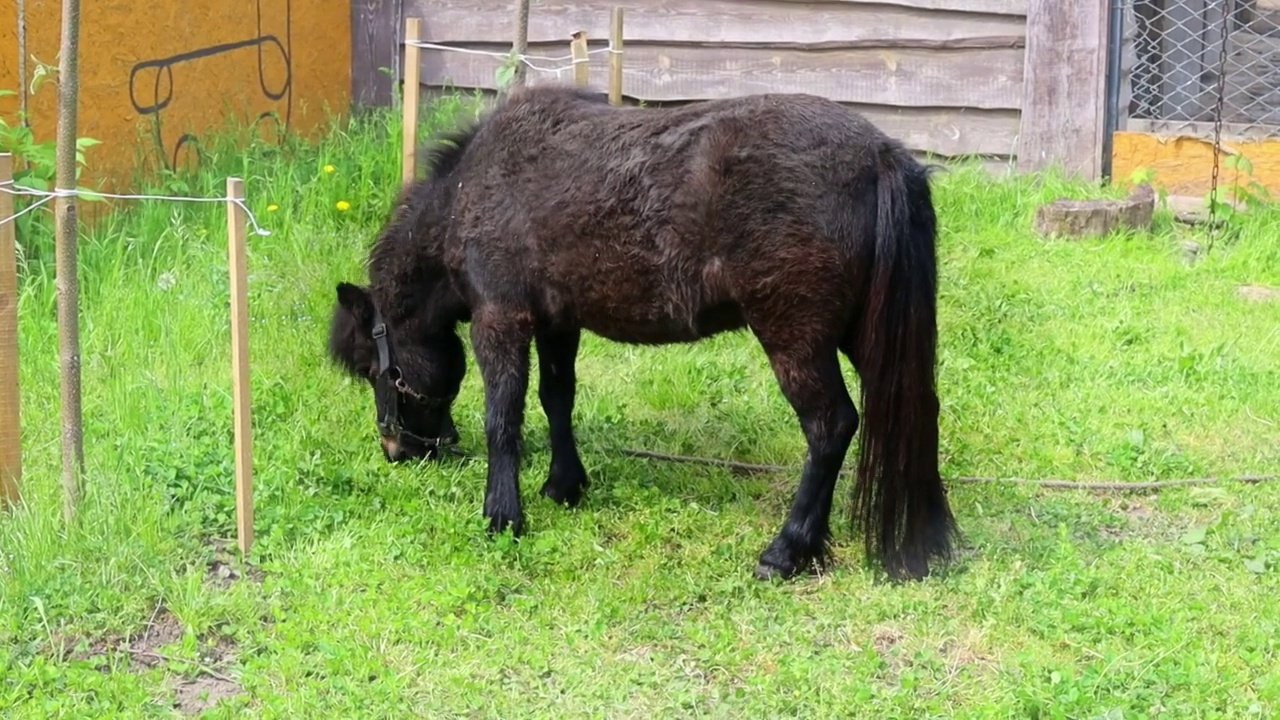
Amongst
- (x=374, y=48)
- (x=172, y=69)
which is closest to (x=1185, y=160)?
(x=374, y=48)

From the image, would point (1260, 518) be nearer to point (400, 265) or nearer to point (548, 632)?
point (548, 632)

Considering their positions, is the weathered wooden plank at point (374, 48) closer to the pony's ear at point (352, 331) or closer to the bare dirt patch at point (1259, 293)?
the pony's ear at point (352, 331)

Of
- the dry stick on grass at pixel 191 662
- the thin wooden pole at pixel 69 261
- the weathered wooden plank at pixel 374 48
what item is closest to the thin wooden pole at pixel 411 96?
the thin wooden pole at pixel 69 261

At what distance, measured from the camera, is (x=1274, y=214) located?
835cm

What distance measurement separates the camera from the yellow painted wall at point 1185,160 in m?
8.56

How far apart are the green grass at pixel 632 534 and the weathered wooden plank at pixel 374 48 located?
9.04ft

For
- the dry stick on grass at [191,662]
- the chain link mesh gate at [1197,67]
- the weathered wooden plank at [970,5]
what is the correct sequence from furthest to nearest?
the weathered wooden plank at [970,5] → the chain link mesh gate at [1197,67] → the dry stick on grass at [191,662]

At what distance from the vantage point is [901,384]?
4629 mm

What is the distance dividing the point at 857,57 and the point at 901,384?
17.3 feet

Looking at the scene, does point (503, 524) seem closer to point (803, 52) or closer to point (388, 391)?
point (388, 391)

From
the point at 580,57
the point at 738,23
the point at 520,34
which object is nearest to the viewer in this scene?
the point at 520,34

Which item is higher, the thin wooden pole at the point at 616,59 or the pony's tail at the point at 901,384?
the thin wooden pole at the point at 616,59

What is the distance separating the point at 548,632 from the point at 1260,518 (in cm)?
273

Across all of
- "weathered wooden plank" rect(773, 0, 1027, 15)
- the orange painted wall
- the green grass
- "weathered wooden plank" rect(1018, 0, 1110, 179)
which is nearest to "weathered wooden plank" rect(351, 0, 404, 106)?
the orange painted wall
